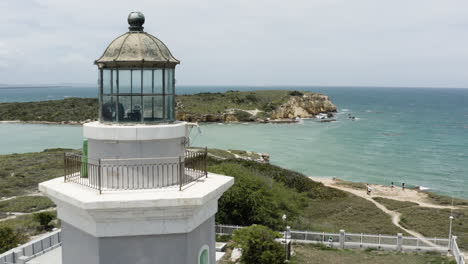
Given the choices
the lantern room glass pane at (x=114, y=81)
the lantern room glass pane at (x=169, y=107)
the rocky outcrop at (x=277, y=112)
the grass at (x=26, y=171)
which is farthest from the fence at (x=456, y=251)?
the rocky outcrop at (x=277, y=112)

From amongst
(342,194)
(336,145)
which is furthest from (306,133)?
(342,194)

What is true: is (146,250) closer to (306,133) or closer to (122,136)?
(122,136)

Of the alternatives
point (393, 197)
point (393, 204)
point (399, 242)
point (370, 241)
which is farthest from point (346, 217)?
point (393, 197)

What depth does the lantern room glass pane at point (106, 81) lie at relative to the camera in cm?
535

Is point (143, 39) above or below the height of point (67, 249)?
above

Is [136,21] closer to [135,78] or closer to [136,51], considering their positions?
[136,51]

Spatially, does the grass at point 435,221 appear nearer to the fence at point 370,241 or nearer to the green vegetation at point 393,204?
the green vegetation at point 393,204

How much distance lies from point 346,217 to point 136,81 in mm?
21985

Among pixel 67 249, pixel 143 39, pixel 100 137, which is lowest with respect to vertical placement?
pixel 67 249

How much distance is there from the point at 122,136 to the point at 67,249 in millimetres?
1746

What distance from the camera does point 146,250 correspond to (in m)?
4.91

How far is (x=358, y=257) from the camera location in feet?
51.8

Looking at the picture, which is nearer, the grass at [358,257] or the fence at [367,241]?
the grass at [358,257]

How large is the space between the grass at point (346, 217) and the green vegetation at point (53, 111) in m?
62.0
